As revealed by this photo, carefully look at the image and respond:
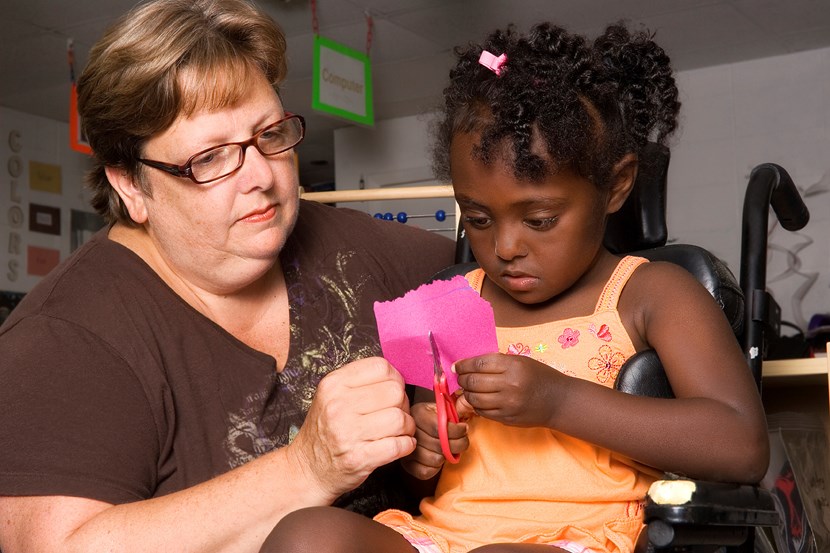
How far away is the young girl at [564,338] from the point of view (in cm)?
130

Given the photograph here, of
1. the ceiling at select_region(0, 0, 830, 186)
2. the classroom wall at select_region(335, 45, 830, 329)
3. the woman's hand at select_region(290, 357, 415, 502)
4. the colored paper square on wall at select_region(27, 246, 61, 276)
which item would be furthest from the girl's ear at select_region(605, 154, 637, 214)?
the colored paper square on wall at select_region(27, 246, 61, 276)

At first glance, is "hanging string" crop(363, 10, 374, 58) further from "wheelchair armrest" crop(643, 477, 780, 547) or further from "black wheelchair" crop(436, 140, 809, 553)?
"wheelchair armrest" crop(643, 477, 780, 547)

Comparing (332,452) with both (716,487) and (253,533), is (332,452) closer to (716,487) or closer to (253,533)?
(253,533)

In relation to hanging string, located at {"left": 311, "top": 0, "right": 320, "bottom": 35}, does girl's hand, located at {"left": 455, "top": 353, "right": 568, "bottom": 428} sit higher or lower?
lower

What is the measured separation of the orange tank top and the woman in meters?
0.18

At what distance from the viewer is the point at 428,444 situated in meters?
1.47

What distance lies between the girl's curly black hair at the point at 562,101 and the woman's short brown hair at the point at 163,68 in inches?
14.2

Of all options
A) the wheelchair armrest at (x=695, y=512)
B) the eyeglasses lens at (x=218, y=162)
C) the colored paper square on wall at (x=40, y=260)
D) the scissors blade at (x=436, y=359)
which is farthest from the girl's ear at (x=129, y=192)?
the colored paper square on wall at (x=40, y=260)

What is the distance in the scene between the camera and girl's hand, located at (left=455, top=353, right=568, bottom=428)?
4.19ft

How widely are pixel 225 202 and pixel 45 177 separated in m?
6.15

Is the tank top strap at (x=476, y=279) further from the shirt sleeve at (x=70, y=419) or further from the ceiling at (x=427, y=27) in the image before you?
the ceiling at (x=427, y=27)

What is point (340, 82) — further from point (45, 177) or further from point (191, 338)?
point (191, 338)

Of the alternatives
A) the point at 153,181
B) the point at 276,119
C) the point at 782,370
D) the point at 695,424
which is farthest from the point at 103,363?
the point at 782,370

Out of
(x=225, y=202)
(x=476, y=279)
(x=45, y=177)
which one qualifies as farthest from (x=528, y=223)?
(x=45, y=177)
